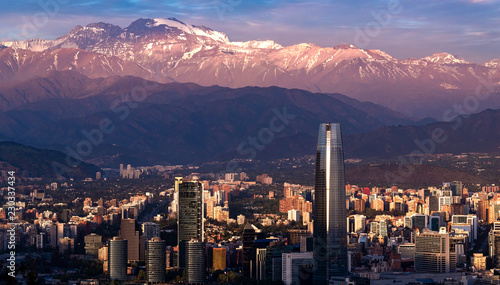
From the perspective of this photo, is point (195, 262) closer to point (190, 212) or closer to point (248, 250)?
point (248, 250)

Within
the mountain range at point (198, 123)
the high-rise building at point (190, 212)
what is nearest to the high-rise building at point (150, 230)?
the high-rise building at point (190, 212)

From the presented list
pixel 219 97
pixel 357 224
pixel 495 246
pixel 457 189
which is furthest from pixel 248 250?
pixel 219 97

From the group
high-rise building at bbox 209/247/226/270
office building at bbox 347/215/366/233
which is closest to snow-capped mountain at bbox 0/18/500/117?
office building at bbox 347/215/366/233

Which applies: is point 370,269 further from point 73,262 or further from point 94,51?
point 94,51

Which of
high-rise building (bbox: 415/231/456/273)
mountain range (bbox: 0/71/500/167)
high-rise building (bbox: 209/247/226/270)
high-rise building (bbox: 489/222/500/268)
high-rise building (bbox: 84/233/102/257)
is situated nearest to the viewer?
high-rise building (bbox: 415/231/456/273)

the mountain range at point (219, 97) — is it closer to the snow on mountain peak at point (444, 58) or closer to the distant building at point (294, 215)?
the snow on mountain peak at point (444, 58)

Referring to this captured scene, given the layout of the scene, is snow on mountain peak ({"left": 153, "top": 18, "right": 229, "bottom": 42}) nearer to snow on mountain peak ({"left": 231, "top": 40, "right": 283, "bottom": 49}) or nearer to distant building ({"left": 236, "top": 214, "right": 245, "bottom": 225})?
snow on mountain peak ({"left": 231, "top": 40, "right": 283, "bottom": 49})

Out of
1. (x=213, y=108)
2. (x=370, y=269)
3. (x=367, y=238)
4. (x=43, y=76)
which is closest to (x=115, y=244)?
(x=370, y=269)
